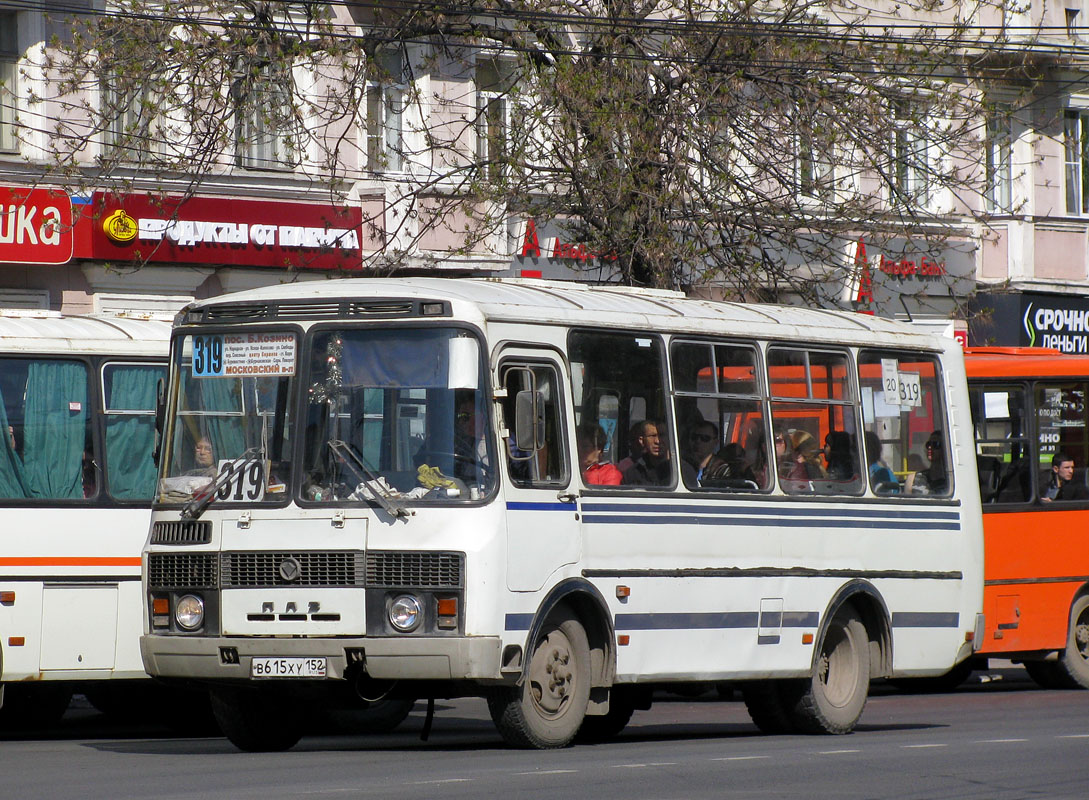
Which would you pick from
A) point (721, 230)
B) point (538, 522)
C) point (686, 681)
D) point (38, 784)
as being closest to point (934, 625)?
point (686, 681)

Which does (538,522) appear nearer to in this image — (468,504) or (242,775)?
(468,504)

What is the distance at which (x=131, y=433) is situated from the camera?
14.4 m

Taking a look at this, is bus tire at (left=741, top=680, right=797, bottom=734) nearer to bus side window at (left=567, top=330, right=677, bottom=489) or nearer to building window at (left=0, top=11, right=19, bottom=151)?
bus side window at (left=567, top=330, right=677, bottom=489)

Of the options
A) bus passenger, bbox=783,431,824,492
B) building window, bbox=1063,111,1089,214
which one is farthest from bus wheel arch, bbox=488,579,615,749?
building window, bbox=1063,111,1089,214

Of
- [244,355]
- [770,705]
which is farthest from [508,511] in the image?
[770,705]

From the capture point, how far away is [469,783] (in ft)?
33.3

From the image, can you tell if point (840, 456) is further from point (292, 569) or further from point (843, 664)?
point (292, 569)

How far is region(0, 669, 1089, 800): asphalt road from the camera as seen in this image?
397 inches

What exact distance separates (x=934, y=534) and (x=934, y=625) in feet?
2.08

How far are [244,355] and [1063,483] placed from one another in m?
10.2

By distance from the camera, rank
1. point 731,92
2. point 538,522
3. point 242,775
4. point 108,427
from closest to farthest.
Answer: point 242,775
point 538,522
point 108,427
point 731,92

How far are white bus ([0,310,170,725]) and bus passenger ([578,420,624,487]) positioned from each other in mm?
3200

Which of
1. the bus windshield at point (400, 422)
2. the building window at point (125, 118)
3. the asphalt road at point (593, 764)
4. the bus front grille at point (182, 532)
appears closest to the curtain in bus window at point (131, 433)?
the asphalt road at point (593, 764)

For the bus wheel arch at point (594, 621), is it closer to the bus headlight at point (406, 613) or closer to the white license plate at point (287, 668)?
the bus headlight at point (406, 613)
